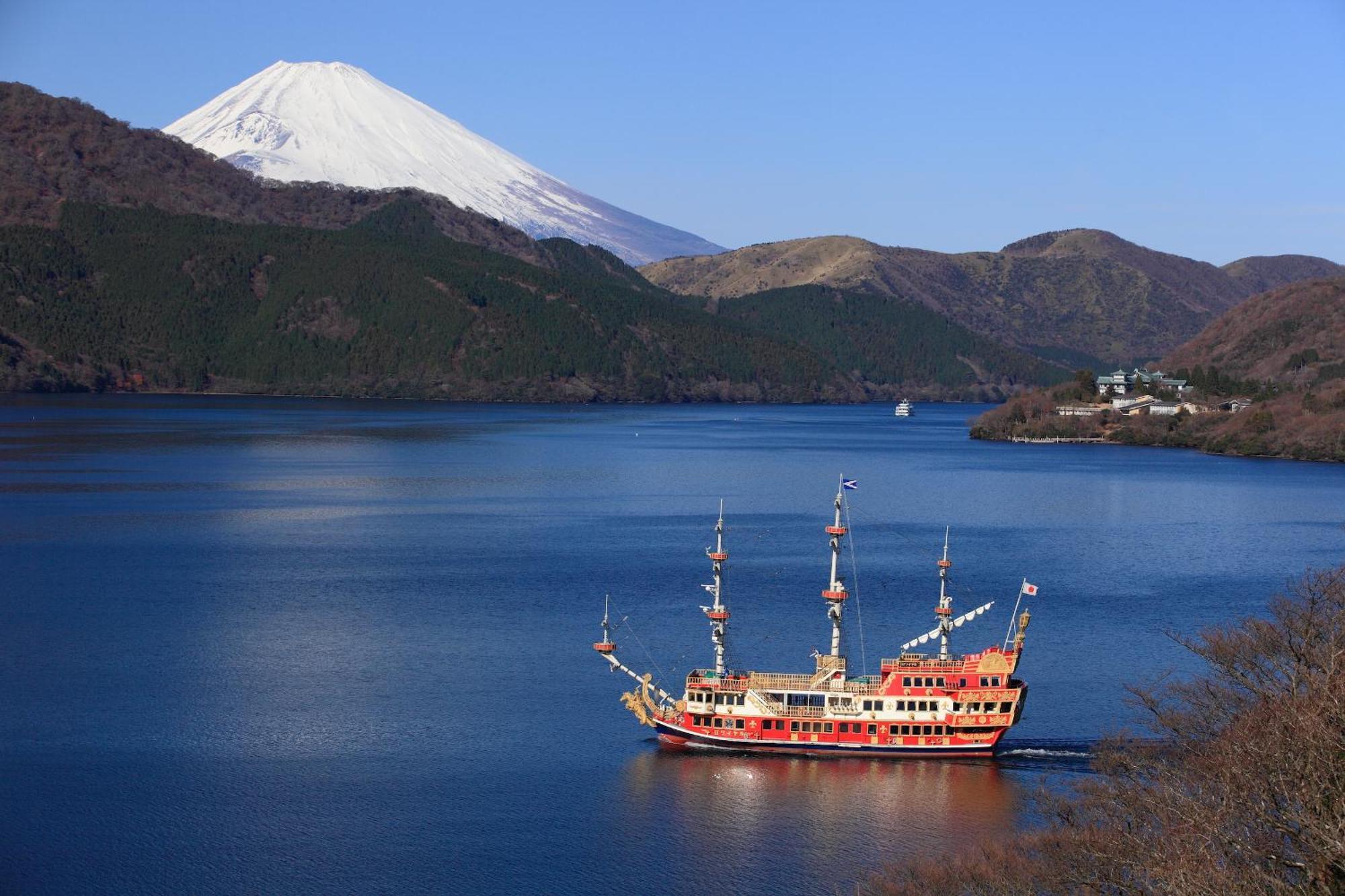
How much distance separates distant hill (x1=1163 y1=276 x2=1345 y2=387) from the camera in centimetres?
15275

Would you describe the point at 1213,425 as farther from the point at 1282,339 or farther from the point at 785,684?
the point at 785,684

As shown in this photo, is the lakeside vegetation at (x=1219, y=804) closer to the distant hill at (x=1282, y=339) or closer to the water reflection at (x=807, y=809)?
the water reflection at (x=807, y=809)

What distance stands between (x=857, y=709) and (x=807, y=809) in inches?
158

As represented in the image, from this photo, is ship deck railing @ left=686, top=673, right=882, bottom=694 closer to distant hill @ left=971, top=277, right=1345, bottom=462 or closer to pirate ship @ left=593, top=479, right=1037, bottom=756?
pirate ship @ left=593, top=479, right=1037, bottom=756

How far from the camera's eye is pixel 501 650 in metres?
40.0

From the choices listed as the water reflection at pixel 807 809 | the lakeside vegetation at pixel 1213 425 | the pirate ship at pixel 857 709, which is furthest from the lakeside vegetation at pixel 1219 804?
the lakeside vegetation at pixel 1213 425

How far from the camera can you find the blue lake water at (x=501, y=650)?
26531 mm

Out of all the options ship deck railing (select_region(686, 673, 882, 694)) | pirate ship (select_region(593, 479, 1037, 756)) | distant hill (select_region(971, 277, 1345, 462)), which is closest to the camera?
pirate ship (select_region(593, 479, 1037, 756))

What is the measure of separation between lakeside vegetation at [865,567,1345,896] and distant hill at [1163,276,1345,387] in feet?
417

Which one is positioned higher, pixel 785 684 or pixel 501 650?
pixel 785 684

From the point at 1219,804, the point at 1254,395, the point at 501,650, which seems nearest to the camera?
the point at 1219,804

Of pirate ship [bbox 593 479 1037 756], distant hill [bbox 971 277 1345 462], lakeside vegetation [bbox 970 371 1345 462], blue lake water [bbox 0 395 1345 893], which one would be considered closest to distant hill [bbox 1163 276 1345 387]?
distant hill [bbox 971 277 1345 462]

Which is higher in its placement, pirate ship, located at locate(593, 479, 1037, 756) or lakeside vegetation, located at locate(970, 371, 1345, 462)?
lakeside vegetation, located at locate(970, 371, 1345, 462)

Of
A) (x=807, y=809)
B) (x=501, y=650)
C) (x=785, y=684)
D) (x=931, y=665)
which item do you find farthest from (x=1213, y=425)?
(x=807, y=809)
